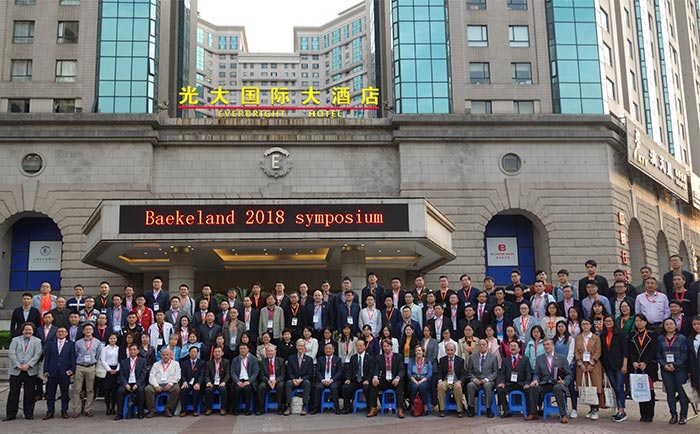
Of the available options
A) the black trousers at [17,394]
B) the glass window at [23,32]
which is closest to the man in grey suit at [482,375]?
the black trousers at [17,394]

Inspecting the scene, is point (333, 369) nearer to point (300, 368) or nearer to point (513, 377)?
point (300, 368)

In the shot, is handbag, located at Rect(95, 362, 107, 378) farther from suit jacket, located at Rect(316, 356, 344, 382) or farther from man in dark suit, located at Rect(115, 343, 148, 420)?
suit jacket, located at Rect(316, 356, 344, 382)

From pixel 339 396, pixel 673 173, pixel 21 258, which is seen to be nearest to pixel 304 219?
pixel 339 396

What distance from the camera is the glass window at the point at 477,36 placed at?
32.8 meters

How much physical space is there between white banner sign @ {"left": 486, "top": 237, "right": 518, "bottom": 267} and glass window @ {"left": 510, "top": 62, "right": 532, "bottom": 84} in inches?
309

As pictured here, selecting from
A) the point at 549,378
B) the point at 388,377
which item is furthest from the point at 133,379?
the point at 549,378

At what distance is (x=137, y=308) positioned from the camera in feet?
48.9

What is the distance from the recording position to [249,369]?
13102mm

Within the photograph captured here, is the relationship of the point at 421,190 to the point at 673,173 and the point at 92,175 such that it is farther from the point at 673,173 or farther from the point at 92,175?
the point at 673,173

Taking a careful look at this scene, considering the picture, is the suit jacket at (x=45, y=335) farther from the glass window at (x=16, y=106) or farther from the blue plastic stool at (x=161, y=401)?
the glass window at (x=16, y=106)

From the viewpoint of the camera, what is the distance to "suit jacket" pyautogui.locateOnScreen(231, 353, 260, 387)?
42.6ft

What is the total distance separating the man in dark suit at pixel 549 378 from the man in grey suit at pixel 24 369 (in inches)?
375

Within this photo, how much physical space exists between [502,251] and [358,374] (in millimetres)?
19535

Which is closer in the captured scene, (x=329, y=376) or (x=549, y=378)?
(x=549, y=378)
